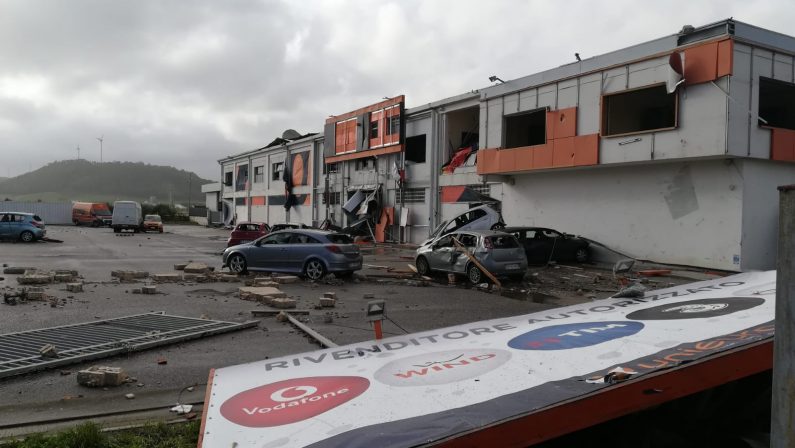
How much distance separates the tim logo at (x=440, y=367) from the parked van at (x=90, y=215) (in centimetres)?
6364

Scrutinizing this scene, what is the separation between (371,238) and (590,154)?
1791 centimetres

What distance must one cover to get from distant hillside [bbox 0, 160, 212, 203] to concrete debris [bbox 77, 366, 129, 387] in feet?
556

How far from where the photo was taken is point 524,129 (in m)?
28.6

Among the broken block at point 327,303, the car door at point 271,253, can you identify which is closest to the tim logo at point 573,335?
the broken block at point 327,303

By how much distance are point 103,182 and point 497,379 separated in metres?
193

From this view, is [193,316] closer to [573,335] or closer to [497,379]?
[573,335]

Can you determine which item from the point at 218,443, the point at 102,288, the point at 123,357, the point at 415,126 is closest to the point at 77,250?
the point at 102,288

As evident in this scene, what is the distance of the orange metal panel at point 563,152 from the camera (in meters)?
21.6

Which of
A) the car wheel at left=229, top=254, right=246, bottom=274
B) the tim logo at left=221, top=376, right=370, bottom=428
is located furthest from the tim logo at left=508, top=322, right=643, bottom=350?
the car wheel at left=229, top=254, right=246, bottom=274

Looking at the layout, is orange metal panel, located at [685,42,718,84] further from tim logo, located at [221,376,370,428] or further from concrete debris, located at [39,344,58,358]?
concrete debris, located at [39,344,58,358]

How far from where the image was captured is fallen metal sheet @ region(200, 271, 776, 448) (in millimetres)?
2506

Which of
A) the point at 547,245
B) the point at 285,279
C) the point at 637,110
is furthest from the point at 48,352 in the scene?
the point at 637,110

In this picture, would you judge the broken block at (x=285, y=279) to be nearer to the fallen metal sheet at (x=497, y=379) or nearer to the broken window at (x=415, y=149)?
the fallen metal sheet at (x=497, y=379)

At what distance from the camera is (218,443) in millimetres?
2836
